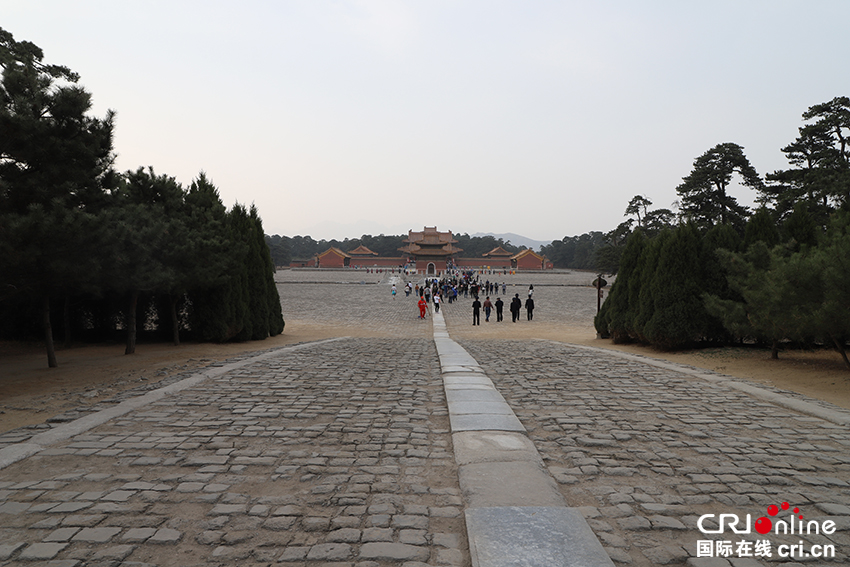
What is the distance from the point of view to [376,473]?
3318mm

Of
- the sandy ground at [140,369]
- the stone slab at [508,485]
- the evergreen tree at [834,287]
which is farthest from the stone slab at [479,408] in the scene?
the evergreen tree at [834,287]

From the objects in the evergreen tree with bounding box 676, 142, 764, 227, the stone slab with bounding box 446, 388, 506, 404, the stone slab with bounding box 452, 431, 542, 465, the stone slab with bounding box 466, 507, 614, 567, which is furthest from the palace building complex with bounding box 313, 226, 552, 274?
the stone slab with bounding box 466, 507, 614, 567

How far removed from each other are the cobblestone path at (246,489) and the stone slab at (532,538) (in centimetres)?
11

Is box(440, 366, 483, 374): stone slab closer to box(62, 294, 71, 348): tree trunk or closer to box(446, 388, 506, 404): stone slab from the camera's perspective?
box(446, 388, 506, 404): stone slab

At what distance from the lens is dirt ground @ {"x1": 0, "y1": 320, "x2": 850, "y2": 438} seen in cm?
606

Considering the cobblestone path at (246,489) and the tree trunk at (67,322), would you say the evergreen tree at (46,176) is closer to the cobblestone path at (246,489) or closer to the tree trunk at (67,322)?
the cobblestone path at (246,489)

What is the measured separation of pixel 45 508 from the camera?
2799 mm

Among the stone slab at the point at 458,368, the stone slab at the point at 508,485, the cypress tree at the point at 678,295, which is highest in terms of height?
the cypress tree at the point at 678,295

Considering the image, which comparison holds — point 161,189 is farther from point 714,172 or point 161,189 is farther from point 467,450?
point 714,172

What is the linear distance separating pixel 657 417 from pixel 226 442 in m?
3.94

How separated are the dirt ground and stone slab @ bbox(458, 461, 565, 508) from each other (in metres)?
4.49

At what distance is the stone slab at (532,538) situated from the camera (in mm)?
2258

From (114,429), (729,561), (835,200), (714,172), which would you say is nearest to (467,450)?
(729,561)

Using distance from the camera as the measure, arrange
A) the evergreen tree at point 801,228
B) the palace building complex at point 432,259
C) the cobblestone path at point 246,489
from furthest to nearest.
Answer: the palace building complex at point 432,259
the evergreen tree at point 801,228
the cobblestone path at point 246,489
